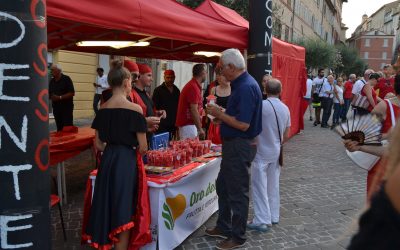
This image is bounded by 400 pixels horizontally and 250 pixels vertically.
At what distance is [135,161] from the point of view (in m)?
3.29

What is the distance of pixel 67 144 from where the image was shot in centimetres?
454

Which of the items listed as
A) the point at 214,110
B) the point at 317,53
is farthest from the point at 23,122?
the point at 317,53

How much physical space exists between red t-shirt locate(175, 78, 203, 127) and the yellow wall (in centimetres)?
861

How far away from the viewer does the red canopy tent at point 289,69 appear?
7.26m

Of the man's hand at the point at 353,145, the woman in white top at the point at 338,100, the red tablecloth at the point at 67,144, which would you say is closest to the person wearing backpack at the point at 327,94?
the woman in white top at the point at 338,100

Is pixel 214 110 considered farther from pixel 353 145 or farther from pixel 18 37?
pixel 18 37

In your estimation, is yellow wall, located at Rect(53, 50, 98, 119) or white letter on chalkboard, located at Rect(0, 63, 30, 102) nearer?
white letter on chalkboard, located at Rect(0, 63, 30, 102)

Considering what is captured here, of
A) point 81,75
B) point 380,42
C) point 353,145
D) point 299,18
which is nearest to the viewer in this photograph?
point 353,145

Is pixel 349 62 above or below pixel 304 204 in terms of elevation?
above

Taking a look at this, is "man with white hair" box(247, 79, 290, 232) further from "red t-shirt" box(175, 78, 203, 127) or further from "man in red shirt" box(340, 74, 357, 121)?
"man in red shirt" box(340, 74, 357, 121)

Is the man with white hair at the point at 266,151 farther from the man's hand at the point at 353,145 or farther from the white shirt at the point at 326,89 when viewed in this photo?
the white shirt at the point at 326,89

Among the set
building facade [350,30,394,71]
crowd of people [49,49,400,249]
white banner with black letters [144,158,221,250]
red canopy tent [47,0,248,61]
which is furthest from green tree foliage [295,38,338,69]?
building facade [350,30,394,71]

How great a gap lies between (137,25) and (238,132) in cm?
145

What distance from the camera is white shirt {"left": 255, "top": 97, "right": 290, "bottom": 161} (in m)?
4.34
